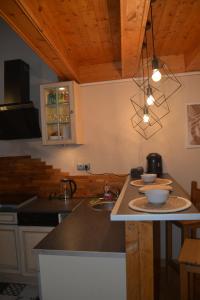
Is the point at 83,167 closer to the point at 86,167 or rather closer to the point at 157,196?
the point at 86,167

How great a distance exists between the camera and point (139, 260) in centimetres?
120

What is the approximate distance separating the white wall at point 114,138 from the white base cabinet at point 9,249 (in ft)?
2.98

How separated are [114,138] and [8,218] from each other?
1479 mm

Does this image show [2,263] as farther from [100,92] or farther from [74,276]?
[100,92]

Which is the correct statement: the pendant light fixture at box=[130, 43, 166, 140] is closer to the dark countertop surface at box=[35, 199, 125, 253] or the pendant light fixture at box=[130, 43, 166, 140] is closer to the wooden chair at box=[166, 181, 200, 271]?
the wooden chair at box=[166, 181, 200, 271]

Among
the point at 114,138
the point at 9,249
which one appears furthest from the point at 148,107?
the point at 9,249

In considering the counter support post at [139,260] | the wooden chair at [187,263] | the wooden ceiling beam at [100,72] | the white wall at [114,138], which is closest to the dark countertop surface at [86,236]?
the counter support post at [139,260]

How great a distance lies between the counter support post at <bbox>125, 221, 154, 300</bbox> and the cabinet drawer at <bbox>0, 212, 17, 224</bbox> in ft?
5.16

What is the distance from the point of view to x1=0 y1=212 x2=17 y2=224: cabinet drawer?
2.39m

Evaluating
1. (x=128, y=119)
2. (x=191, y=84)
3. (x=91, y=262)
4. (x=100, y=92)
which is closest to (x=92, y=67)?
(x=100, y=92)

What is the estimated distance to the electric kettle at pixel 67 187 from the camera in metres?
2.74

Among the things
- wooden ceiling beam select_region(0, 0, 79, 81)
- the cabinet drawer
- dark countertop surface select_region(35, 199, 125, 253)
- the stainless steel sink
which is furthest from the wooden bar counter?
the cabinet drawer

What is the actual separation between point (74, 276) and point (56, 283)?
124 mm

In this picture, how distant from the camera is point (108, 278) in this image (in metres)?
1.31
